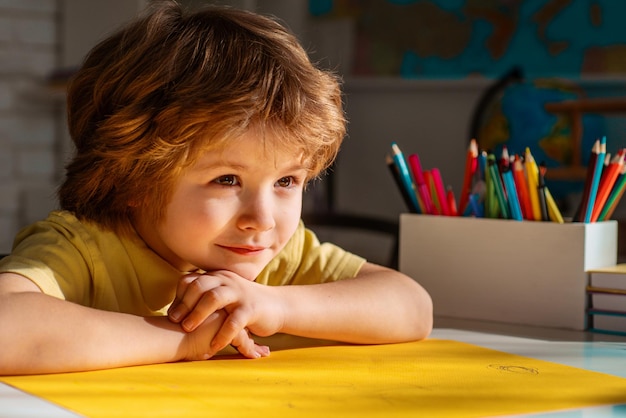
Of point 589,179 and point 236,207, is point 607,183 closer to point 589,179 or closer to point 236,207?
point 589,179

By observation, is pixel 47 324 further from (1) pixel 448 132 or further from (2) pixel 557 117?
(1) pixel 448 132

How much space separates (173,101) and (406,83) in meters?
3.15

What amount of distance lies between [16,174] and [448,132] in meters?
1.69

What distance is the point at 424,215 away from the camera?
41.2 inches

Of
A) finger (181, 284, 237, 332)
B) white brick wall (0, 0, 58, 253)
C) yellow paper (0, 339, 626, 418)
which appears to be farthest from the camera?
white brick wall (0, 0, 58, 253)

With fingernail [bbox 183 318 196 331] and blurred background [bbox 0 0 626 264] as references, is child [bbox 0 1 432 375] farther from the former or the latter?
blurred background [bbox 0 0 626 264]

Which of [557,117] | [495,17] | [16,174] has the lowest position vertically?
[16,174]

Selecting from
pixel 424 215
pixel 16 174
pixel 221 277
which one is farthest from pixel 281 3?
pixel 221 277

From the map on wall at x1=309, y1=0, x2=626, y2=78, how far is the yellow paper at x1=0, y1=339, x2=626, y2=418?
2.80 m

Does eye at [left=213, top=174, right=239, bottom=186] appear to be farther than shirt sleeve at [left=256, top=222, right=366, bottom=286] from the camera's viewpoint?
No

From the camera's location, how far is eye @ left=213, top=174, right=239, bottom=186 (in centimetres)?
77

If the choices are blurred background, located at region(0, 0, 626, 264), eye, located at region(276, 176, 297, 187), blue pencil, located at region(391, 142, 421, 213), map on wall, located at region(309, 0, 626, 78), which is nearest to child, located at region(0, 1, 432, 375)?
eye, located at region(276, 176, 297, 187)

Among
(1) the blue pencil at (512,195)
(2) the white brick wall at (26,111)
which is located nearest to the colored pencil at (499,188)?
(1) the blue pencil at (512,195)

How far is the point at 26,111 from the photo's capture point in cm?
365
